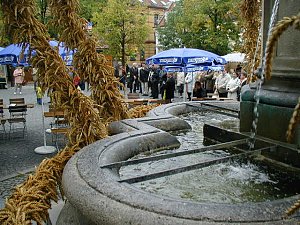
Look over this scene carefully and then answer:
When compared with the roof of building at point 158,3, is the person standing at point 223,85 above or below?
below

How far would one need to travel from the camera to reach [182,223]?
6.46 feet

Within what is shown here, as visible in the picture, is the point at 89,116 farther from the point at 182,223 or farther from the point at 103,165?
the point at 182,223

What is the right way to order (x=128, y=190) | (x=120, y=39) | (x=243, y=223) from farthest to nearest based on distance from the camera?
(x=120, y=39) → (x=128, y=190) → (x=243, y=223)

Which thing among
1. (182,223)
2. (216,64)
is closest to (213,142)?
(182,223)

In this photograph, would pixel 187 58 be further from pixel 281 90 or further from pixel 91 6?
pixel 91 6

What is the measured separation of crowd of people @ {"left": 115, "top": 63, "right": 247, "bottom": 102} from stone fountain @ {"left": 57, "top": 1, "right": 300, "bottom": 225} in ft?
20.6

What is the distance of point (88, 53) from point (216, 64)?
894 centimetres

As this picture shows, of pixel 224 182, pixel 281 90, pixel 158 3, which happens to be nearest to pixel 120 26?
pixel 281 90

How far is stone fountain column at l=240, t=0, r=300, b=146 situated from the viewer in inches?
127

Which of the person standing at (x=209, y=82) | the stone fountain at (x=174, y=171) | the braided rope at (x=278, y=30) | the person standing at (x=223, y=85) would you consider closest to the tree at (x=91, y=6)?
the person standing at (x=209, y=82)

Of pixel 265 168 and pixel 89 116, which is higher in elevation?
pixel 89 116

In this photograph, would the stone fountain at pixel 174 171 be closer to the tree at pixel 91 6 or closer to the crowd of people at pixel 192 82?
the crowd of people at pixel 192 82

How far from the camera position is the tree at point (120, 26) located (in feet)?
97.6

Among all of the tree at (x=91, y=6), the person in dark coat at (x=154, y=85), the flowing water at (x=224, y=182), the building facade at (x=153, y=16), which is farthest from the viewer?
the building facade at (x=153, y=16)
